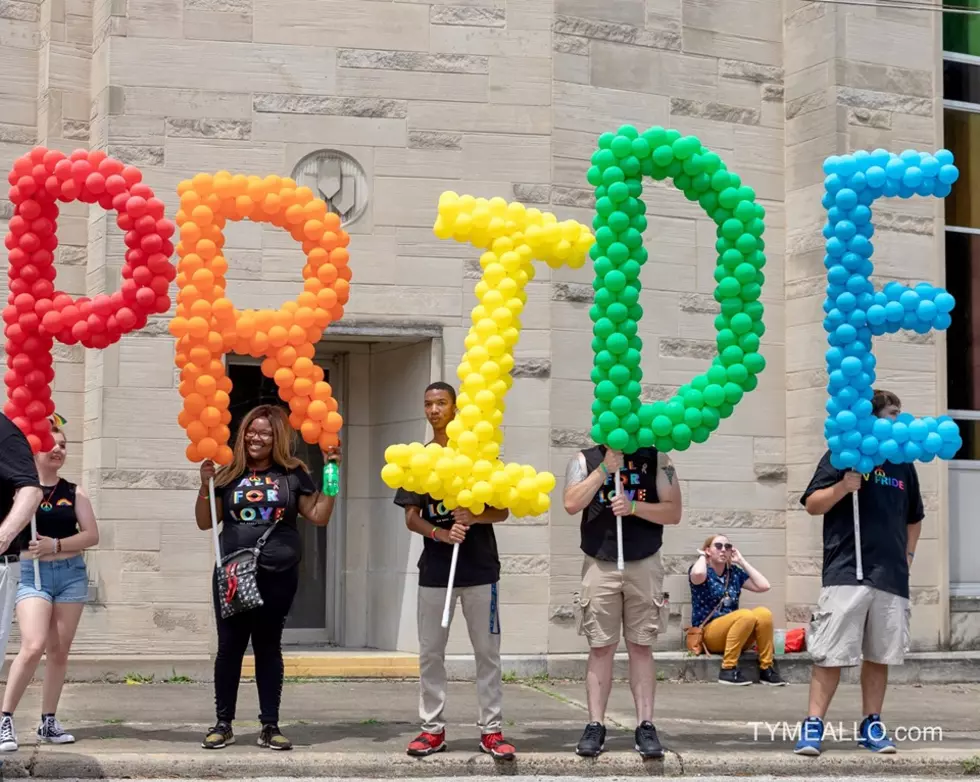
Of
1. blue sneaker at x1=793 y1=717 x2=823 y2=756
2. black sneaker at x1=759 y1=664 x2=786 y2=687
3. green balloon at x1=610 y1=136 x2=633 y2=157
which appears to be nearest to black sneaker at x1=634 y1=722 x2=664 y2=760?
blue sneaker at x1=793 y1=717 x2=823 y2=756

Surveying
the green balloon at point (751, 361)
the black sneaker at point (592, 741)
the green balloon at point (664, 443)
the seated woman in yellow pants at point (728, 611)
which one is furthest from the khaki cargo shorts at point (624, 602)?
the seated woman in yellow pants at point (728, 611)

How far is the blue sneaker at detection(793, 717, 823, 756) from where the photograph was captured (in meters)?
7.73

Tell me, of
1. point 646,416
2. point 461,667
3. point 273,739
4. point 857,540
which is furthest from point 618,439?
point 461,667

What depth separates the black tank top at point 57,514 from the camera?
7.72 m

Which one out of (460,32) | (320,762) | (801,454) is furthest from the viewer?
(801,454)

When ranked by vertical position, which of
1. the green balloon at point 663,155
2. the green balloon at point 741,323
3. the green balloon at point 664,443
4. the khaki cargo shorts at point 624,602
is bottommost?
the khaki cargo shorts at point 624,602

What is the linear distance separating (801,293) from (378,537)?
163 inches

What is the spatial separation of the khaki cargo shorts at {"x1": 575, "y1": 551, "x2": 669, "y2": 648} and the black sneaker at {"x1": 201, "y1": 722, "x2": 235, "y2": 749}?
196cm

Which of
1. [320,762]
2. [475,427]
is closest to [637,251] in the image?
[475,427]

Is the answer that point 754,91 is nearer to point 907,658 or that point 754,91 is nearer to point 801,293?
point 801,293

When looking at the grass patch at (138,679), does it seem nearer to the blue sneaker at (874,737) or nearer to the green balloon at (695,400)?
the green balloon at (695,400)

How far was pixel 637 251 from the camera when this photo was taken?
8008 mm

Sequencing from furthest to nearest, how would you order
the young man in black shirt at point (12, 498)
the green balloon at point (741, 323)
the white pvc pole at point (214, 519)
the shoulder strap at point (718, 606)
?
the shoulder strap at point (718, 606)
the green balloon at point (741, 323)
the white pvc pole at point (214, 519)
the young man in black shirt at point (12, 498)

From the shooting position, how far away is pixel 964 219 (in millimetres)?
13227
